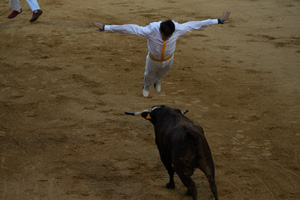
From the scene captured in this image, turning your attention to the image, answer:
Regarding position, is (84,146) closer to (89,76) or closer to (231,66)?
(89,76)

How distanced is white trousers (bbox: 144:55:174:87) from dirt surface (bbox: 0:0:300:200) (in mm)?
484

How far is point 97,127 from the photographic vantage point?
7648 mm

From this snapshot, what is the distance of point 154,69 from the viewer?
311 inches

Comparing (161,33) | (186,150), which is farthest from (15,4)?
(186,150)

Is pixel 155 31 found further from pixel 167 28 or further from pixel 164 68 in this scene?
pixel 164 68

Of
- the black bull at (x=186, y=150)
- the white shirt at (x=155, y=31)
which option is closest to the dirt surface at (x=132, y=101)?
the black bull at (x=186, y=150)

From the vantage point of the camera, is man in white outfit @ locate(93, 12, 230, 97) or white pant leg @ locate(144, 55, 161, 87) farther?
white pant leg @ locate(144, 55, 161, 87)

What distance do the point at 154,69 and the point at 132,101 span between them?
105 cm

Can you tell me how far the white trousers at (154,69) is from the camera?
7746 millimetres

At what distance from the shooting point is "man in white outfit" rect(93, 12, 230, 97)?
7.17 m

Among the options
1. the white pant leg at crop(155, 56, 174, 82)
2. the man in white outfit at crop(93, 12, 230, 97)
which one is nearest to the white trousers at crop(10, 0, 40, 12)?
the white pant leg at crop(155, 56, 174, 82)

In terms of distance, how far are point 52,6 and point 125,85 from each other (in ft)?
21.8

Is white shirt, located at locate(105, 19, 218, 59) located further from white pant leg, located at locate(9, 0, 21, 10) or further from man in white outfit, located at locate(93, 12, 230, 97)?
white pant leg, located at locate(9, 0, 21, 10)

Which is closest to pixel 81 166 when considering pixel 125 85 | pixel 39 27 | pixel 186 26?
pixel 186 26
